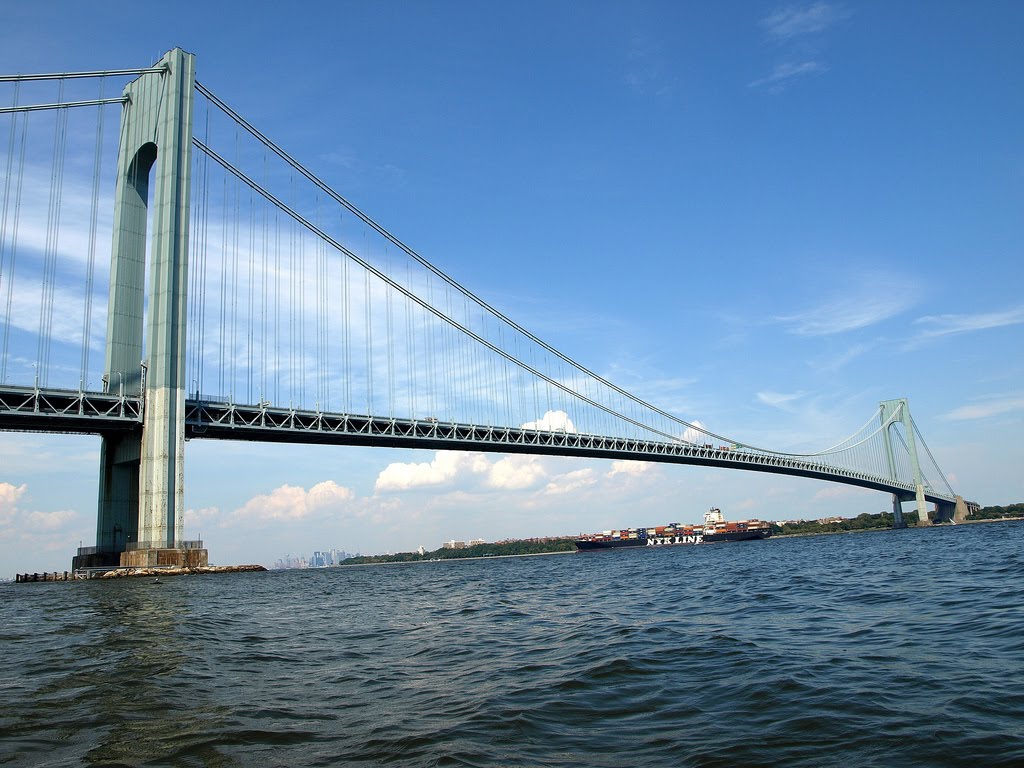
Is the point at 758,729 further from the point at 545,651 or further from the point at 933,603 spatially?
the point at 933,603

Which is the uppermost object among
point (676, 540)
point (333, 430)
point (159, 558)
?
point (333, 430)

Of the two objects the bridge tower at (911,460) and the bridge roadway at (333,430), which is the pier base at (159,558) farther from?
the bridge tower at (911,460)

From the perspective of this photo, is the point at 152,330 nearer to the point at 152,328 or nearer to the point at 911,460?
the point at 152,328

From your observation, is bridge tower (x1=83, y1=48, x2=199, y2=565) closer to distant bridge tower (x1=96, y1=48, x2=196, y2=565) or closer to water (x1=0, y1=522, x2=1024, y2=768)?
distant bridge tower (x1=96, y1=48, x2=196, y2=565)

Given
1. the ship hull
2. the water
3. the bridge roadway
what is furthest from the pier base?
the ship hull

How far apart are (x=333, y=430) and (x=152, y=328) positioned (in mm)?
12269

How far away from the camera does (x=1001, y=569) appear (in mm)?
16109

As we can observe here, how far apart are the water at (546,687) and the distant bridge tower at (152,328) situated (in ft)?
73.0

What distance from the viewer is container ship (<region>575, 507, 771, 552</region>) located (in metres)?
90.0

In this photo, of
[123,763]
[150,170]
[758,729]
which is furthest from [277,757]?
[150,170]

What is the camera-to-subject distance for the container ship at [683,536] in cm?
9000

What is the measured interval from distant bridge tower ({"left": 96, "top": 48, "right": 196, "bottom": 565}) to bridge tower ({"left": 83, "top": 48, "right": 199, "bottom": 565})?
0.16 feet

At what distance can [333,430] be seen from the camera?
142 ft

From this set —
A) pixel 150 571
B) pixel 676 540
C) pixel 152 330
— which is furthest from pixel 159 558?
pixel 676 540
